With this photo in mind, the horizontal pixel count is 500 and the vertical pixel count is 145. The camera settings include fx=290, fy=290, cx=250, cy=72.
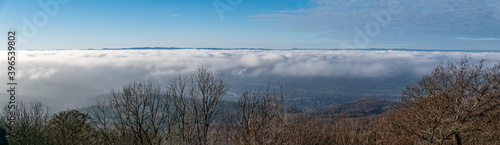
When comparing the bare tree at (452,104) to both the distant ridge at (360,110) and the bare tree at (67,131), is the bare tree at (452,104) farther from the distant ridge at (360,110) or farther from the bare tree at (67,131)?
the distant ridge at (360,110)

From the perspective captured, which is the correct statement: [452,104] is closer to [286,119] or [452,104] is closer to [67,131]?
[286,119]

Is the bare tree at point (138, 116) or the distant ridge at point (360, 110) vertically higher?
the bare tree at point (138, 116)

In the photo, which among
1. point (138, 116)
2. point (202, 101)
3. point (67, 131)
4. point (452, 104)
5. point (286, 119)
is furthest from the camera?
point (138, 116)

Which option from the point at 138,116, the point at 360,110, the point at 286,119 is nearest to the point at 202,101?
the point at 138,116

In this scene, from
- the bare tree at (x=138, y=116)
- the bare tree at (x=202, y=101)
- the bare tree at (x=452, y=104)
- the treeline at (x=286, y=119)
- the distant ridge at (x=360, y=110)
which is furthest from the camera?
the distant ridge at (x=360, y=110)

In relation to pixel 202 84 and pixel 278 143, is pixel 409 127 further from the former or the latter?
pixel 202 84

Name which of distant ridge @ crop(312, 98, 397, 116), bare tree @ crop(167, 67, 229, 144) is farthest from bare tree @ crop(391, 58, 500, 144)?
distant ridge @ crop(312, 98, 397, 116)

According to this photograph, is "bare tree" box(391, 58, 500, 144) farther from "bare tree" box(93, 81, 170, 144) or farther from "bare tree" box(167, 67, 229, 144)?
"bare tree" box(93, 81, 170, 144)

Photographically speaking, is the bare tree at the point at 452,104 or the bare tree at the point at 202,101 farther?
the bare tree at the point at 202,101

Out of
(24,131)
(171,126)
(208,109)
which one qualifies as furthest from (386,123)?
(24,131)

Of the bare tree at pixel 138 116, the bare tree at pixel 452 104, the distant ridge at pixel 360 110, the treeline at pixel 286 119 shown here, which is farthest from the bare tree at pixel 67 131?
the distant ridge at pixel 360 110
